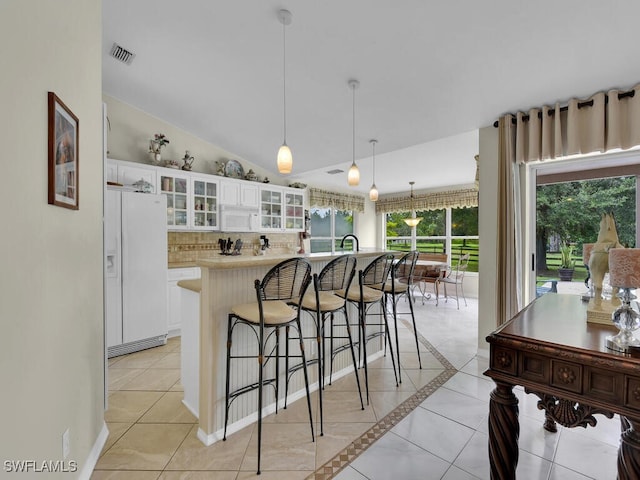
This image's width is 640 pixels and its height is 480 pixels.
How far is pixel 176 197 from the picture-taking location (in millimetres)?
4012

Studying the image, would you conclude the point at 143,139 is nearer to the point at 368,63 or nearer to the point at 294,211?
the point at 294,211

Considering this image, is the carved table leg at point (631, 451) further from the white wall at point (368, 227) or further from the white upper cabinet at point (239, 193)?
the white wall at point (368, 227)

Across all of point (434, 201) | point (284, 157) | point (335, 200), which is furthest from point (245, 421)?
point (434, 201)

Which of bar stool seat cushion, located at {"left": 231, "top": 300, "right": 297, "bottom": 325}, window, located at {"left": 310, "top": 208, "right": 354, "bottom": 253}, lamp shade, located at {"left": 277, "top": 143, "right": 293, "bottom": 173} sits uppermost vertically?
lamp shade, located at {"left": 277, "top": 143, "right": 293, "bottom": 173}

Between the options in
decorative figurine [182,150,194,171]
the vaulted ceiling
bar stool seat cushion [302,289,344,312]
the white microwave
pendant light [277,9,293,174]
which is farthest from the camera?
the white microwave

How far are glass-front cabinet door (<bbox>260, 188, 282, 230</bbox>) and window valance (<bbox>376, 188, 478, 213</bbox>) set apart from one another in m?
3.16

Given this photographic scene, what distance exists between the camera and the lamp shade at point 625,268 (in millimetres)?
1065

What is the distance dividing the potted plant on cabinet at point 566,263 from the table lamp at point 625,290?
2.40 metres

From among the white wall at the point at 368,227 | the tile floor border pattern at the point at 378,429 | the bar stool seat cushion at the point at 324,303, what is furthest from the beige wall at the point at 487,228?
the white wall at the point at 368,227

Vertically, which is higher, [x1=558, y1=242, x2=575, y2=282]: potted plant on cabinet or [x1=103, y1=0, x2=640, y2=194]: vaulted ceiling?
[x1=103, y1=0, x2=640, y2=194]: vaulted ceiling

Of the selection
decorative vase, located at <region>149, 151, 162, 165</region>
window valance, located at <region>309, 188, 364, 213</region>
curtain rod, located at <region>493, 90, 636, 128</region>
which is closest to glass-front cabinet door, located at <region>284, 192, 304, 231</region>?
window valance, located at <region>309, 188, 364, 213</region>

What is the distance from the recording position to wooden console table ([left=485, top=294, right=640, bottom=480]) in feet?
3.08

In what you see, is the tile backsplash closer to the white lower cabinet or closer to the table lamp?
the white lower cabinet

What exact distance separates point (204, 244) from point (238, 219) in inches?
Answer: 25.9
